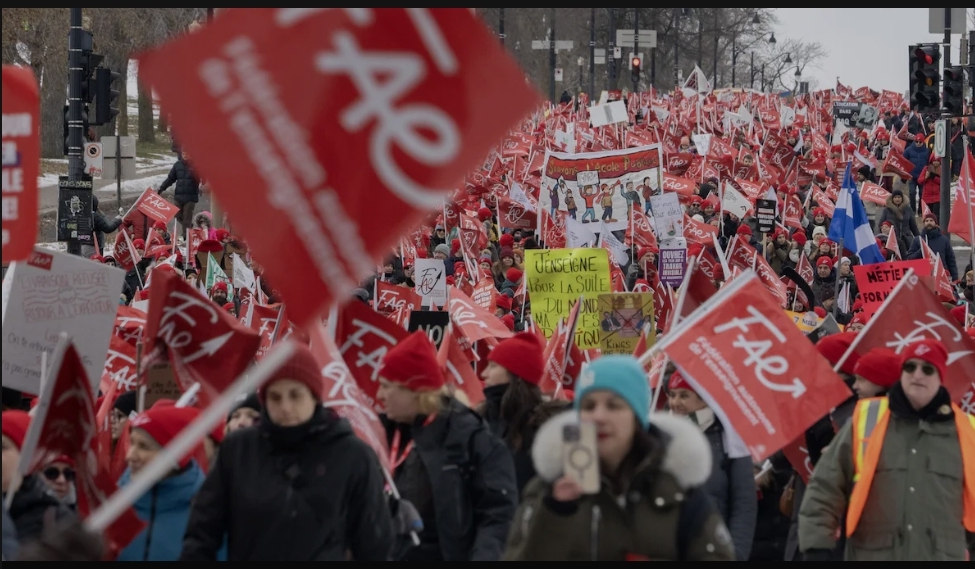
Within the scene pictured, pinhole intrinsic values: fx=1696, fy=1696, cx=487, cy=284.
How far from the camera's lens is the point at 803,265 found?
15.9 m

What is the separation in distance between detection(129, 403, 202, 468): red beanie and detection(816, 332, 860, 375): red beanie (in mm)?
3304

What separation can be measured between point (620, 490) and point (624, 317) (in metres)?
6.06

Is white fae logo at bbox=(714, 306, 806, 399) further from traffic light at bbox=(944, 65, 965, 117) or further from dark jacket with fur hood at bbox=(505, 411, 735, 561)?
traffic light at bbox=(944, 65, 965, 117)

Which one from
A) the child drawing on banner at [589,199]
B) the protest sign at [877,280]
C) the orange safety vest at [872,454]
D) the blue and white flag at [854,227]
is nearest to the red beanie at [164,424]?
the orange safety vest at [872,454]

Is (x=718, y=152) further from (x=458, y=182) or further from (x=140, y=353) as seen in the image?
(x=458, y=182)

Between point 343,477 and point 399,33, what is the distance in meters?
1.53

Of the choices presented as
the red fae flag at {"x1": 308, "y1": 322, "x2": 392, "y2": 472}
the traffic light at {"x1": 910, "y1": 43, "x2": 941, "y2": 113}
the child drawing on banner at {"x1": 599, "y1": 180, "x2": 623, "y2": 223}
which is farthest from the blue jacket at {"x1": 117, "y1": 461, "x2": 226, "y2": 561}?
the traffic light at {"x1": 910, "y1": 43, "x2": 941, "y2": 113}

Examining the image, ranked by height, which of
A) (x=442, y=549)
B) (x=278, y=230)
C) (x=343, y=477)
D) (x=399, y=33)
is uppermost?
(x=399, y=33)

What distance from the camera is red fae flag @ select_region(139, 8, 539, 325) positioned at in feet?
11.4

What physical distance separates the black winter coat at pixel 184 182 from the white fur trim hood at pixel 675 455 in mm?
21200

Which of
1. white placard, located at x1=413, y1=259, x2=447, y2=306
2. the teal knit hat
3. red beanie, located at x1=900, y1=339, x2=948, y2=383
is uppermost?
the teal knit hat

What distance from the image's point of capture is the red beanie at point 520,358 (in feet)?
20.0

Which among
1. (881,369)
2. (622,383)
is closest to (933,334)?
(881,369)

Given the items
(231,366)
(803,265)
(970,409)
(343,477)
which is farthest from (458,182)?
(803,265)
